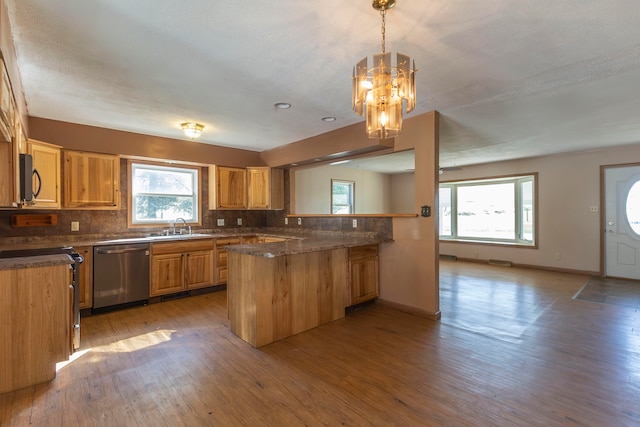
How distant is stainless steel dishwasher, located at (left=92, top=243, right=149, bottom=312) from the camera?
372cm

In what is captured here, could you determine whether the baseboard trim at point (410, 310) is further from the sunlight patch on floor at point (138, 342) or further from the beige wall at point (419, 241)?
the sunlight patch on floor at point (138, 342)

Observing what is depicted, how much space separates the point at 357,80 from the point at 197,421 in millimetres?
2341

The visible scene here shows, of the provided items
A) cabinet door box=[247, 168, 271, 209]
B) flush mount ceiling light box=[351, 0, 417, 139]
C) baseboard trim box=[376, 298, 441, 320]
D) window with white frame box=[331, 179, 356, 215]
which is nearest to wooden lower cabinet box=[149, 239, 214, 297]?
cabinet door box=[247, 168, 271, 209]

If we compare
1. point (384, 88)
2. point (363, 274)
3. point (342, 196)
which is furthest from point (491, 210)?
point (384, 88)

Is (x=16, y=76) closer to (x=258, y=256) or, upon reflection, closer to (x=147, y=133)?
(x=147, y=133)

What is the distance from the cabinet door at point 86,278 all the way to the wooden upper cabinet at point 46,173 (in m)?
0.62

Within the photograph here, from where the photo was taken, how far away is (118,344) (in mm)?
2875

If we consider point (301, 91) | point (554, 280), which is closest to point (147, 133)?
point (301, 91)

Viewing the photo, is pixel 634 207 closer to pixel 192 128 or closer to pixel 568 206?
pixel 568 206

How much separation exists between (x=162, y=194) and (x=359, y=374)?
4188 millimetres

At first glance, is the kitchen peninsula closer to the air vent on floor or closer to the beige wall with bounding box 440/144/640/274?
the air vent on floor

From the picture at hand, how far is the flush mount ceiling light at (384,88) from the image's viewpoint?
187 cm

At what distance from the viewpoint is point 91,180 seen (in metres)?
4.00

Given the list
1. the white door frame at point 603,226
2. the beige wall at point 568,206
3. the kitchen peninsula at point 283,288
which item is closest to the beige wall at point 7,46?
the kitchen peninsula at point 283,288
